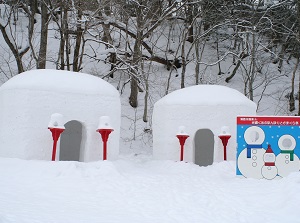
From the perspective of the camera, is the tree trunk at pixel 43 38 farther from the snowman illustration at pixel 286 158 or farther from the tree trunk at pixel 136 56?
the snowman illustration at pixel 286 158

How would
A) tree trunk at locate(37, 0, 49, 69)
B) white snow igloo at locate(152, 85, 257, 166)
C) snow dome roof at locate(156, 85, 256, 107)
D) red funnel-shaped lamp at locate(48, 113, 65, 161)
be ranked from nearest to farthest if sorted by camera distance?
1. red funnel-shaped lamp at locate(48, 113, 65, 161)
2. white snow igloo at locate(152, 85, 257, 166)
3. snow dome roof at locate(156, 85, 256, 107)
4. tree trunk at locate(37, 0, 49, 69)

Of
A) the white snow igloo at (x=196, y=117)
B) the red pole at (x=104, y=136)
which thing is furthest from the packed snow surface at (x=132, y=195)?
the white snow igloo at (x=196, y=117)

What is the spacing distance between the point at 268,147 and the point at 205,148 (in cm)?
454

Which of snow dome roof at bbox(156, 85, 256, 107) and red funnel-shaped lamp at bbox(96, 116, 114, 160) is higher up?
snow dome roof at bbox(156, 85, 256, 107)

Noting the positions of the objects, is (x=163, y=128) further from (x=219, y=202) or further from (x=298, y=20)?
(x=298, y=20)

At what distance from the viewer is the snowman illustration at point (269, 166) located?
8.49 meters

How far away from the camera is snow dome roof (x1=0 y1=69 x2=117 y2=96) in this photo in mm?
9852

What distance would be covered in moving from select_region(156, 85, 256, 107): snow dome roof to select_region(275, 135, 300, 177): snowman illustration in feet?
9.37

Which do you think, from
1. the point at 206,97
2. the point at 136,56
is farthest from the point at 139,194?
the point at 136,56

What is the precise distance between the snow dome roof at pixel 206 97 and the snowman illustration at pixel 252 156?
8.70 ft

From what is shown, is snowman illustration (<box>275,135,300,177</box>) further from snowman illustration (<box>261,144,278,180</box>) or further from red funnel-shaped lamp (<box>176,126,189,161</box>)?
red funnel-shaped lamp (<box>176,126,189,161</box>)

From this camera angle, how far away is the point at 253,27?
1855 cm

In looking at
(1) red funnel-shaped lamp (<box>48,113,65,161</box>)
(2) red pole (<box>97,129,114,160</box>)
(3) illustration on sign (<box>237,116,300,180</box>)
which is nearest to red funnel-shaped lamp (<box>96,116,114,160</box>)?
(2) red pole (<box>97,129,114,160</box>)

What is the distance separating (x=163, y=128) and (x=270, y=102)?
11.4 meters
